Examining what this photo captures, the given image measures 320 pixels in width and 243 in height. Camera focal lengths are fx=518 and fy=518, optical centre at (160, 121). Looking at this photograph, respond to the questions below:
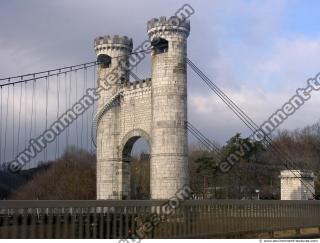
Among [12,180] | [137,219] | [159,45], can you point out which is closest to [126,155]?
[159,45]

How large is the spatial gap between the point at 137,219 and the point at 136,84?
16827mm

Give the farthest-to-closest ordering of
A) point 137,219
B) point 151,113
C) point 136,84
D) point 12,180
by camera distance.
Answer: point 12,180, point 136,84, point 151,113, point 137,219

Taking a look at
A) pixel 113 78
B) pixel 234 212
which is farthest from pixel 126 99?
pixel 234 212

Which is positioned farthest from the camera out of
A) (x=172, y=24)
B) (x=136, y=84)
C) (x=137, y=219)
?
(x=136, y=84)

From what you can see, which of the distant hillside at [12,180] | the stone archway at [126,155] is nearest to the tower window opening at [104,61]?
the stone archway at [126,155]

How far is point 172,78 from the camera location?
23531 mm

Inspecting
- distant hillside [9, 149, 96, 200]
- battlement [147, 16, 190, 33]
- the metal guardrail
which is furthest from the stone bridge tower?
distant hillside [9, 149, 96, 200]

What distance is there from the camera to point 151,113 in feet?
81.2

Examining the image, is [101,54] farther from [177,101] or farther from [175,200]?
[175,200]

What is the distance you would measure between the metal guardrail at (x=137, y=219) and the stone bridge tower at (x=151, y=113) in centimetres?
996

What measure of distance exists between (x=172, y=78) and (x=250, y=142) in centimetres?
A: 2047

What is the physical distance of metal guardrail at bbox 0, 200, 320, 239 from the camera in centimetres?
812

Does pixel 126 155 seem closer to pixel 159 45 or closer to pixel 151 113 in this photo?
pixel 151 113

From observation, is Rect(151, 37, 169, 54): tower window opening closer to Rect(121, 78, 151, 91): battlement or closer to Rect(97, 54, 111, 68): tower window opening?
Rect(121, 78, 151, 91): battlement
